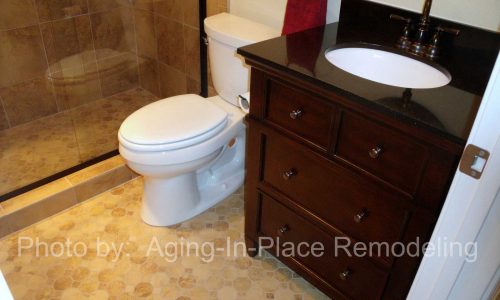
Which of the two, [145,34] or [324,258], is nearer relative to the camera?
[324,258]

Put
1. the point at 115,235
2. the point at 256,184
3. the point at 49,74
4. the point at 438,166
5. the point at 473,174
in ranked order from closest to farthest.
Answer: the point at 473,174 → the point at 438,166 → the point at 256,184 → the point at 115,235 → the point at 49,74

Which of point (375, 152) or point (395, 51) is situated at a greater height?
point (395, 51)

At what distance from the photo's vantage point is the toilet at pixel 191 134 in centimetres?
165

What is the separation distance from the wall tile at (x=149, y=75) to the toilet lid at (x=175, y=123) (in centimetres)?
99

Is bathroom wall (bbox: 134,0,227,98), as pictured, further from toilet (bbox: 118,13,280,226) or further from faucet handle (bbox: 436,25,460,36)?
faucet handle (bbox: 436,25,460,36)

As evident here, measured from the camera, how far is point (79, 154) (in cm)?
228

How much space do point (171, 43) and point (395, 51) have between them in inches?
61.4

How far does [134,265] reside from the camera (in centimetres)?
173

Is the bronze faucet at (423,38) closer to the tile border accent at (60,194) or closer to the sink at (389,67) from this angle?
the sink at (389,67)

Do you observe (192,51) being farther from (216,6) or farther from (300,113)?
(300,113)

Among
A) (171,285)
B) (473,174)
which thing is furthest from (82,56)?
(473,174)

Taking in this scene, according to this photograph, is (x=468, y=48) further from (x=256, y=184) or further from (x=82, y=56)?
(x=82, y=56)

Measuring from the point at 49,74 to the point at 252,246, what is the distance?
1.64 meters

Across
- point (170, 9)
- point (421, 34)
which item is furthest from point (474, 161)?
point (170, 9)
